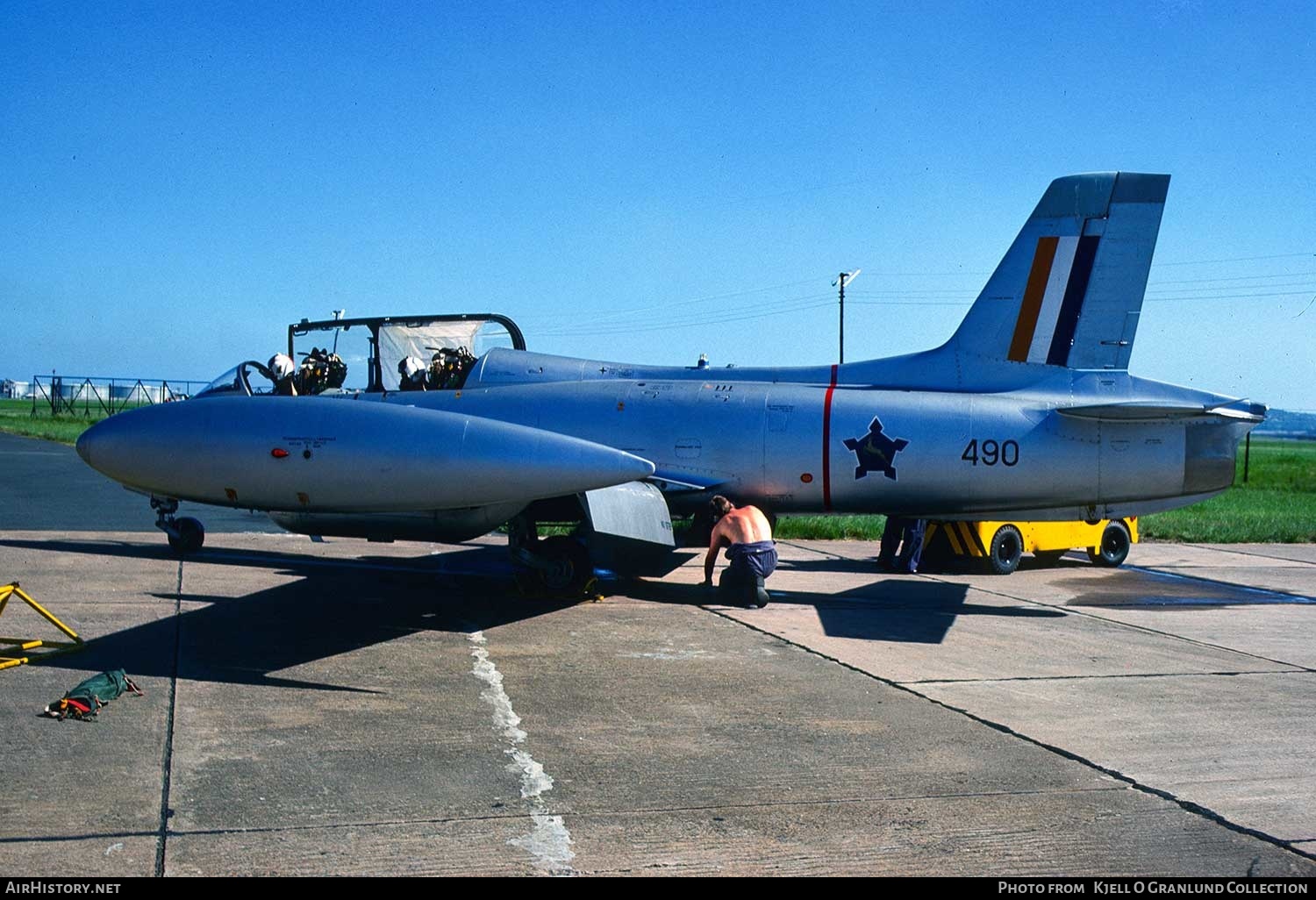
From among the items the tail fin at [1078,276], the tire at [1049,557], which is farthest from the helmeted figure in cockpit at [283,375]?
the tire at [1049,557]

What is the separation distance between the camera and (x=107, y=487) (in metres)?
22.5

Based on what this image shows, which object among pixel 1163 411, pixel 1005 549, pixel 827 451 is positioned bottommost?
pixel 1005 549

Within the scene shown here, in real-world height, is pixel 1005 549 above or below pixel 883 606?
above

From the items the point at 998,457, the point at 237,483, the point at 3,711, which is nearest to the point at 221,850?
Result: the point at 3,711

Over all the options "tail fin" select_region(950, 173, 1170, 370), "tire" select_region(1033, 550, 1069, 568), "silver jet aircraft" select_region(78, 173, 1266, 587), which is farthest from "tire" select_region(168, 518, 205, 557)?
"tire" select_region(1033, 550, 1069, 568)

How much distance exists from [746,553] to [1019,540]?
210 inches

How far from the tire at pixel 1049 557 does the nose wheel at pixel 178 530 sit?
35.3 ft

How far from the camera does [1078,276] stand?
11242 millimetres

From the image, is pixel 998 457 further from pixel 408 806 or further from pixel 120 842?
pixel 120 842

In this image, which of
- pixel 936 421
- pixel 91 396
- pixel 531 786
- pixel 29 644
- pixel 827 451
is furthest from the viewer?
pixel 91 396

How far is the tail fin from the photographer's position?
11.1 meters

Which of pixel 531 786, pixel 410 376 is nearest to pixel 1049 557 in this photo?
pixel 410 376

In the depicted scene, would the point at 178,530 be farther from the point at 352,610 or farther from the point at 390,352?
the point at 352,610
